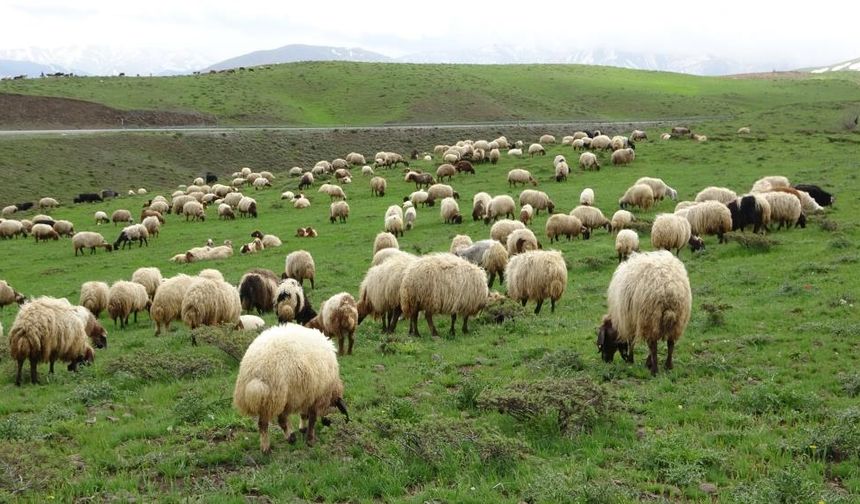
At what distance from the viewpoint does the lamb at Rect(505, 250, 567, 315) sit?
620 inches

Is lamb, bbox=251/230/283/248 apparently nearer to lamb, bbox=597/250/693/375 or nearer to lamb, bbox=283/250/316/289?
lamb, bbox=283/250/316/289

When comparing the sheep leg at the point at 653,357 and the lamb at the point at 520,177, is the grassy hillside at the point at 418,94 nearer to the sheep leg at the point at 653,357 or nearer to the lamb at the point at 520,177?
the lamb at the point at 520,177

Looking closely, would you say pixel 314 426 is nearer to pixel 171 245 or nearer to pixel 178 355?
pixel 178 355

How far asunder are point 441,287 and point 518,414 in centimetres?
543

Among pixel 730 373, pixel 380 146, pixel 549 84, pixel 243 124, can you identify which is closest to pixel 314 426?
pixel 730 373

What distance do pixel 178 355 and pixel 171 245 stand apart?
64.9 ft

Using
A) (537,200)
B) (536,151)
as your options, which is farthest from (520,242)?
(536,151)

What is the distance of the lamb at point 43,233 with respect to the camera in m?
34.2

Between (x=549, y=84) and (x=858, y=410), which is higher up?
(x=549, y=84)

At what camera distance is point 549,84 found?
99.0 m

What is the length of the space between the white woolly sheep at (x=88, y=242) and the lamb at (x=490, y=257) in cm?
2048

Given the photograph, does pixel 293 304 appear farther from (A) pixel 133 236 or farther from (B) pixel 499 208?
(A) pixel 133 236

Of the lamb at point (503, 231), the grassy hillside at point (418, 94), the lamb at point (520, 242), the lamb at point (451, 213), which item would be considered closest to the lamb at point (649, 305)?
the lamb at point (520, 242)

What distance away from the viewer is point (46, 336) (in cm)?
1220
